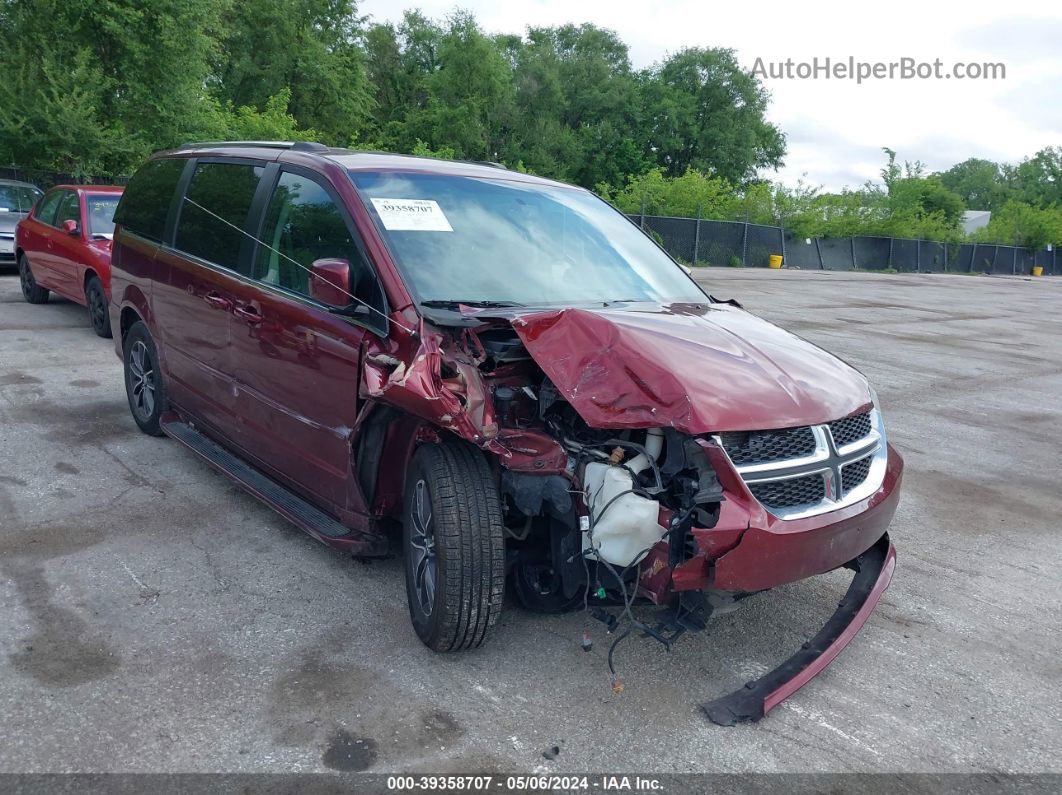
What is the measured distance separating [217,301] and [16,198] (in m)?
12.4

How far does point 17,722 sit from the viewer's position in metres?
2.83

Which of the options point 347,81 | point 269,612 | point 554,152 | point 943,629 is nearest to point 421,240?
point 269,612

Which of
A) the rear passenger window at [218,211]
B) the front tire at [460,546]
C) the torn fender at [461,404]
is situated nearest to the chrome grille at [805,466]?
the torn fender at [461,404]

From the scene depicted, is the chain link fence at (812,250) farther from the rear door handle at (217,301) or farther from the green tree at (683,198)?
the rear door handle at (217,301)

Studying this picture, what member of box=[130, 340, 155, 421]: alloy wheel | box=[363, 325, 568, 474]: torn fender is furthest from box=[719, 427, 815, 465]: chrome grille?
box=[130, 340, 155, 421]: alloy wheel

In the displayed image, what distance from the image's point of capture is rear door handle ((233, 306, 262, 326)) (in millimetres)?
4238

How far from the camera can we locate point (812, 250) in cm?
3806

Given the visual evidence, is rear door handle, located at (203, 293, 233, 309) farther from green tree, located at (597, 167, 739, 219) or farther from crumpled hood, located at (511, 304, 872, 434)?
green tree, located at (597, 167, 739, 219)

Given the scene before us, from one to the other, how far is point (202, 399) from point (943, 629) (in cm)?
395

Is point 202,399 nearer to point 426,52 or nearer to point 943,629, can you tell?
point 943,629

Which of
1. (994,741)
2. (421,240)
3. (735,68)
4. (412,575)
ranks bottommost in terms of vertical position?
(994,741)

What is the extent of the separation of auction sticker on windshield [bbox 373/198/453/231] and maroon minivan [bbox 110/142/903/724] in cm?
1

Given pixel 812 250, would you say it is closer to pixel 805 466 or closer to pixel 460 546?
pixel 805 466

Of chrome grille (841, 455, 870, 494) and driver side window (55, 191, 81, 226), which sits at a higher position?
driver side window (55, 191, 81, 226)
